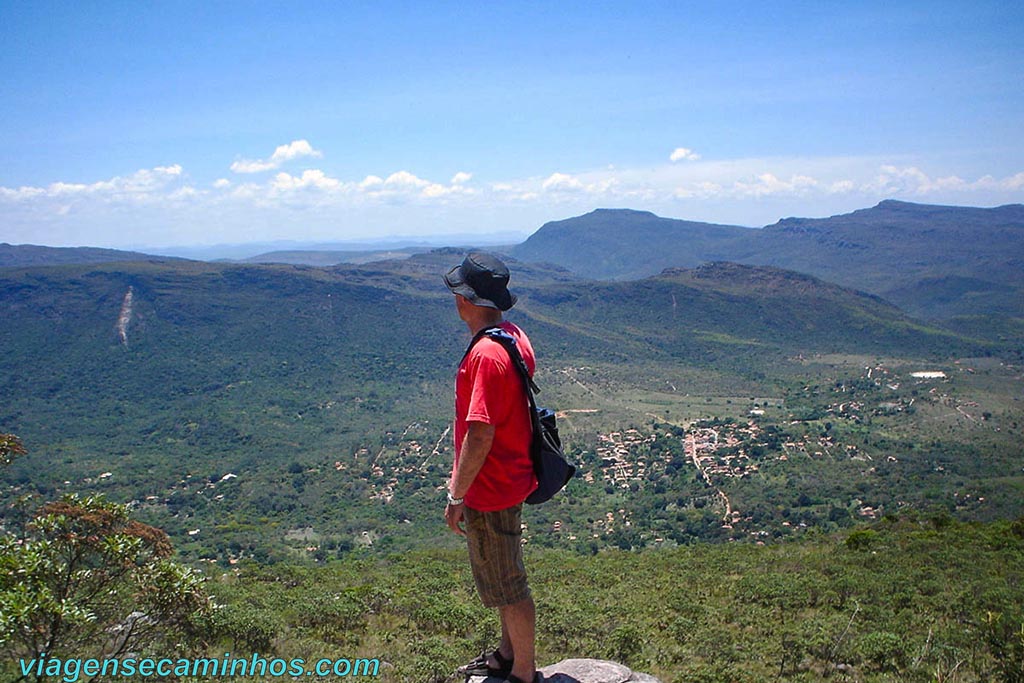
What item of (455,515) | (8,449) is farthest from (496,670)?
(8,449)

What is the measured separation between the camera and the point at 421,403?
5762 cm

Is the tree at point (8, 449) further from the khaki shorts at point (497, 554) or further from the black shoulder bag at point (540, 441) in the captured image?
the black shoulder bag at point (540, 441)

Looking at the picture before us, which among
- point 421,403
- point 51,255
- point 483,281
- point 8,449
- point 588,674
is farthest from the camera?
point 51,255

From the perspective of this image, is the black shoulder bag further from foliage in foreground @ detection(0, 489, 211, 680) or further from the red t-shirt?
foliage in foreground @ detection(0, 489, 211, 680)

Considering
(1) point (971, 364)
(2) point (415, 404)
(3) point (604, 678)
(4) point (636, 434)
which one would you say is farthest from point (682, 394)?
(3) point (604, 678)

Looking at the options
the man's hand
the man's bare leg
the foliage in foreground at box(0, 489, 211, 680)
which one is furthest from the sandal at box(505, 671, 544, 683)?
the foliage in foreground at box(0, 489, 211, 680)

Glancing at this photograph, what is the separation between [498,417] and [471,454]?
0.73ft

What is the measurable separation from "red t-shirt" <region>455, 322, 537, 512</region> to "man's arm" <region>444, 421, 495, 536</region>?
Result: 5 centimetres

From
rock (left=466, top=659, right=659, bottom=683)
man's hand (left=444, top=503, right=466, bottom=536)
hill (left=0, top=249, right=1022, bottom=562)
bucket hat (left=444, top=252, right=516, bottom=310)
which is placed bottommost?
hill (left=0, top=249, right=1022, bottom=562)

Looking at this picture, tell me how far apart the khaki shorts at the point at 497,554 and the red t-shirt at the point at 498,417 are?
8cm

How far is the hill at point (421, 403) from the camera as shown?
31.5 metres

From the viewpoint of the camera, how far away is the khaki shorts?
3.30 meters

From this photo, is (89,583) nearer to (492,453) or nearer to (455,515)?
(455,515)

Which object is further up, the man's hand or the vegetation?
the man's hand
